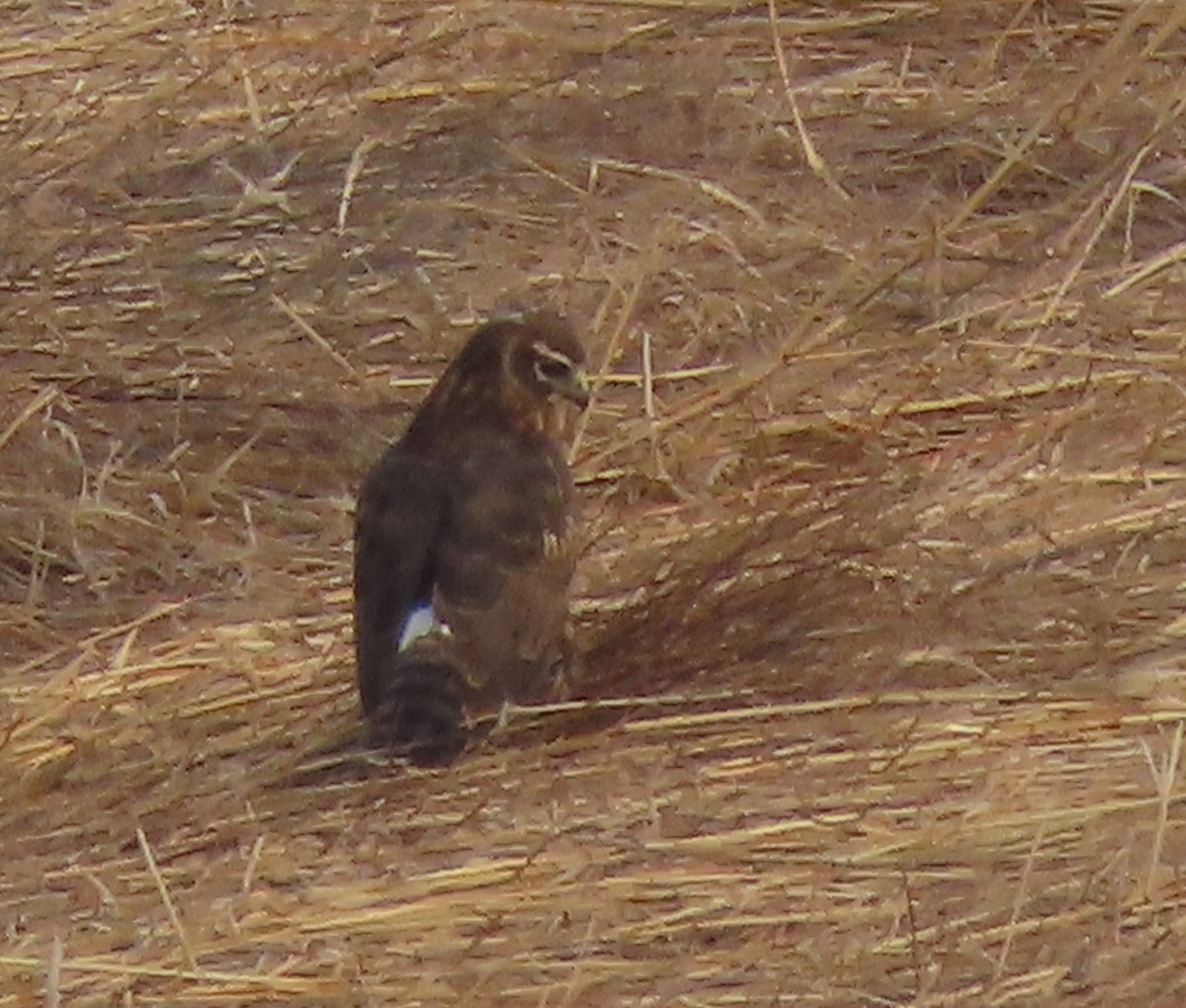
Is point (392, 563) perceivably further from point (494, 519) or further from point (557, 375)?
point (557, 375)

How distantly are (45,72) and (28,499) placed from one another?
1.68 m

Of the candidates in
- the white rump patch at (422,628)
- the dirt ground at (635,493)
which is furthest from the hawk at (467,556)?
the dirt ground at (635,493)

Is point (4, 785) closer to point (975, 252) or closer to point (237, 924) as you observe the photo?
point (237, 924)

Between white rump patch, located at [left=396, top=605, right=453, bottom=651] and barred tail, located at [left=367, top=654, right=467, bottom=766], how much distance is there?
31 mm

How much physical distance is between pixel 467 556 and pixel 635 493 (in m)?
0.90

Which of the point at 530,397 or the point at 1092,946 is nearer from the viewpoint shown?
the point at 1092,946

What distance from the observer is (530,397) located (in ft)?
15.5

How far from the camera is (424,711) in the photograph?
14.1 feet

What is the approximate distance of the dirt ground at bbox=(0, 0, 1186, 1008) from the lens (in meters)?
4.10

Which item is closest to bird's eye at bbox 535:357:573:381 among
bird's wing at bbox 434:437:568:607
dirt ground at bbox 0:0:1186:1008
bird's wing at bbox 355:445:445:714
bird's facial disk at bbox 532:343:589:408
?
bird's facial disk at bbox 532:343:589:408

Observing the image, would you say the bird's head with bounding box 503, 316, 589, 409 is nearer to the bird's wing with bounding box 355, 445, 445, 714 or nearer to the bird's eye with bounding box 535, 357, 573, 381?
the bird's eye with bounding box 535, 357, 573, 381

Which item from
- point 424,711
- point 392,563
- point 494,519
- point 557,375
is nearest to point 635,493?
point 557,375

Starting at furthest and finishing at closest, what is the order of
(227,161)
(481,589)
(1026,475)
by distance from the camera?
1. (227,161)
2. (1026,475)
3. (481,589)

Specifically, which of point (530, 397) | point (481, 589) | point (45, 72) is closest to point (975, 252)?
point (530, 397)
